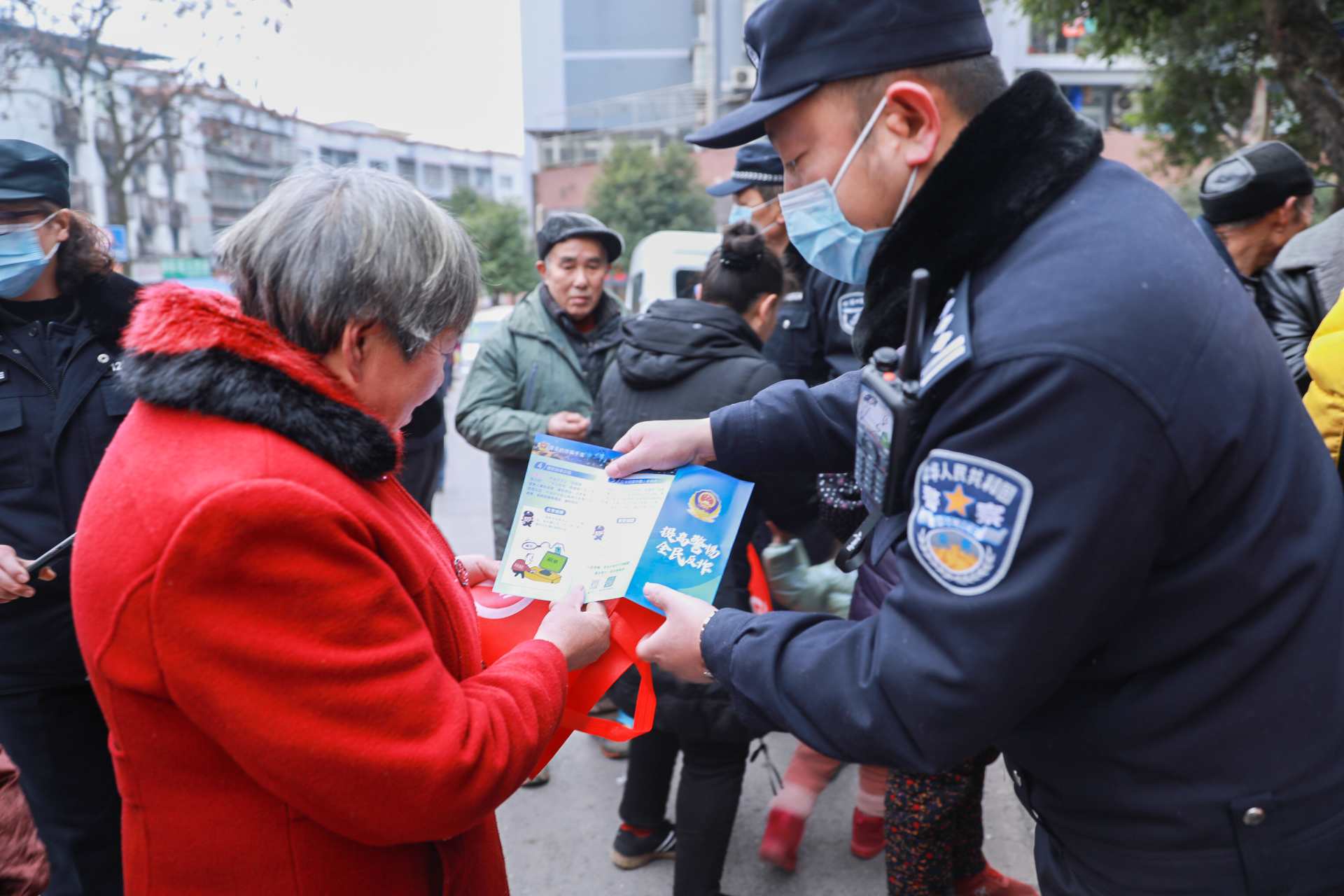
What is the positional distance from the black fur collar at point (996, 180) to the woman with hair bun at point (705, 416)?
4.52 feet

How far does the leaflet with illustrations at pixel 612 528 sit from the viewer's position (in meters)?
1.65

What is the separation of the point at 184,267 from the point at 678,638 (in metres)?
25.6

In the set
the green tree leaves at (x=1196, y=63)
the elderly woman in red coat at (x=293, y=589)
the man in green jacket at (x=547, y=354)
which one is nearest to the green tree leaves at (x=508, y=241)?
the green tree leaves at (x=1196, y=63)

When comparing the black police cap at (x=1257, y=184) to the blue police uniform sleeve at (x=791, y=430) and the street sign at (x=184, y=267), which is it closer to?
the blue police uniform sleeve at (x=791, y=430)

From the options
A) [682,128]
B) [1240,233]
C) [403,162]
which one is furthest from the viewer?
[403,162]

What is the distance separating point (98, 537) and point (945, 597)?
3.41ft

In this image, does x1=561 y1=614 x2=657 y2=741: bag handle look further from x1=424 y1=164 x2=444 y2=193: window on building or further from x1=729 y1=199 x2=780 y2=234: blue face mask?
x1=424 y1=164 x2=444 y2=193: window on building

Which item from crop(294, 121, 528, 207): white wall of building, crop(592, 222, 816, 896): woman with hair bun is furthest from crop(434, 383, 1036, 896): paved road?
crop(294, 121, 528, 207): white wall of building

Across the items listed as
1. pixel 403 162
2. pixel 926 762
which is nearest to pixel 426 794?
pixel 926 762

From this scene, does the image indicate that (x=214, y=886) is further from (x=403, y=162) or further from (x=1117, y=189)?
(x=403, y=162)

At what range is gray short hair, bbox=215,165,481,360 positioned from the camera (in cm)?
120

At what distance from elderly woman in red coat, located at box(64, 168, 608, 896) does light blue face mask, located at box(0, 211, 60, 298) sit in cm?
150

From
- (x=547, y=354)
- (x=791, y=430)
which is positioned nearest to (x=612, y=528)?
(x=791, y=430)

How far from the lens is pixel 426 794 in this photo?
113cm
